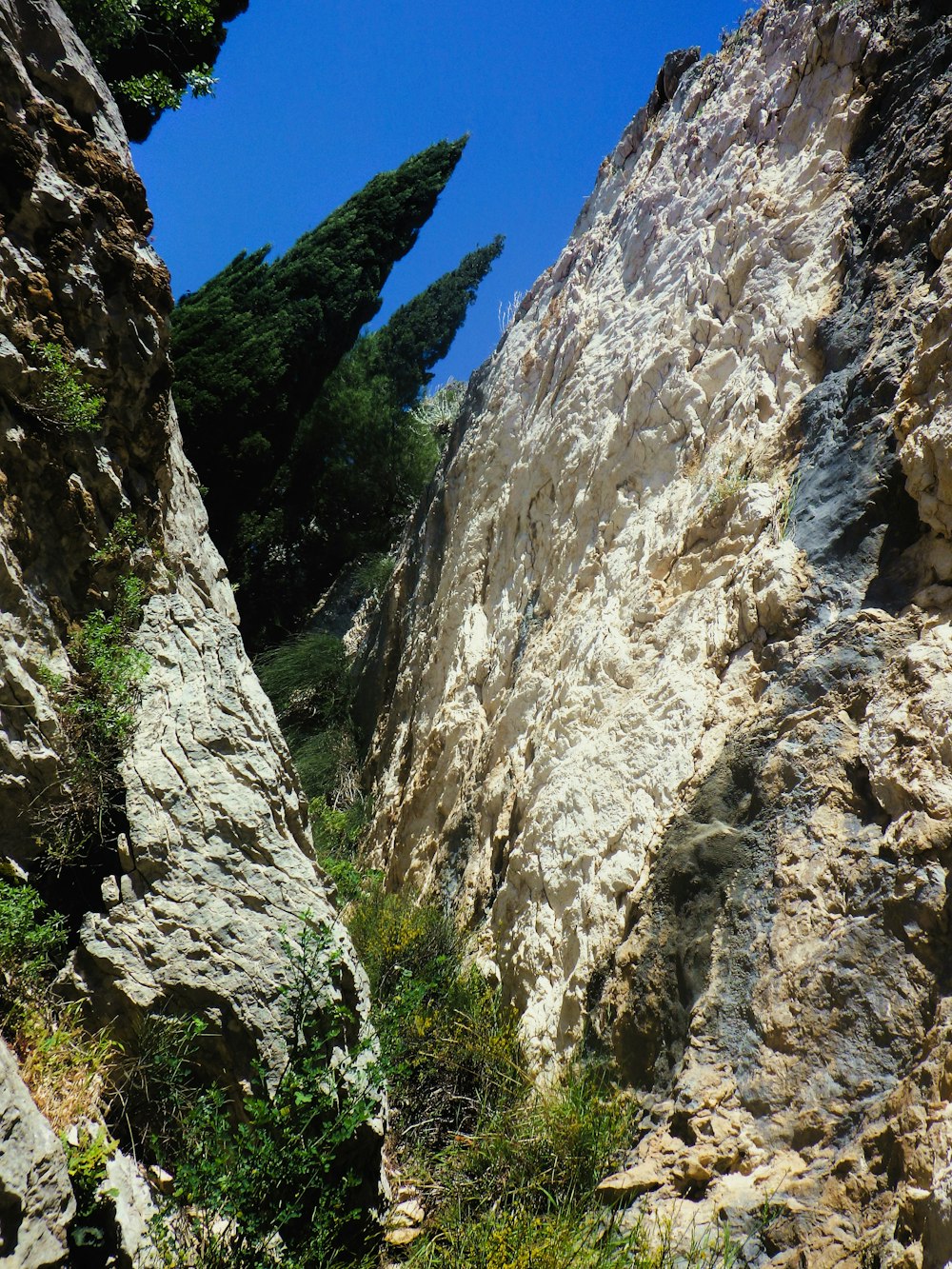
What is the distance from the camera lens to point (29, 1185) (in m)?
2.68

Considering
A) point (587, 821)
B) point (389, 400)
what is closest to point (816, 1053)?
point (587, 821)

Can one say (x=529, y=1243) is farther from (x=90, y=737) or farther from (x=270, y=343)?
(x=270, y=343)

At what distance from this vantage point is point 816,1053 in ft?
11.0

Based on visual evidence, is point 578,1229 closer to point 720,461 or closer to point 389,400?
point 720,461

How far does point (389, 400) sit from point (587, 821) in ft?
32.2

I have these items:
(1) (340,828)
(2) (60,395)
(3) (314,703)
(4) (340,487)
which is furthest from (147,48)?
(1) (340,828)

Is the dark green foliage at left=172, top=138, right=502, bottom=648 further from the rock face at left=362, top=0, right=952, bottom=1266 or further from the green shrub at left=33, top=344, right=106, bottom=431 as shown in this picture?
the green shrub at left=33, top=344, right=106, bottom=431

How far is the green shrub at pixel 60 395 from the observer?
161 inches

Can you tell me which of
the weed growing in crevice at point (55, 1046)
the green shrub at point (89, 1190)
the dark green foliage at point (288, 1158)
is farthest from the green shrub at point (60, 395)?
the green shrub at point (89, 1190)

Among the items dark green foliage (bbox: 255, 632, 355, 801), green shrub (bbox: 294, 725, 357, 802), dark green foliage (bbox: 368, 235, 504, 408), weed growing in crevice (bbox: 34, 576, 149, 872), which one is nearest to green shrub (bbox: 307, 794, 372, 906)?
green shrub (bbox: 294, 725, 357, 802)

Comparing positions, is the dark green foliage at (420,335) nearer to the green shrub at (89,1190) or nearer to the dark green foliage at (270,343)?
the dark green foliage at (270,343)

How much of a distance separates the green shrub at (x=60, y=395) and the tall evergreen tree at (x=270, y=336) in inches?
201

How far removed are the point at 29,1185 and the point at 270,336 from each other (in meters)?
8.71

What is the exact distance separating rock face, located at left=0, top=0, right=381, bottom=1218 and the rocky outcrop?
0.79 metres
